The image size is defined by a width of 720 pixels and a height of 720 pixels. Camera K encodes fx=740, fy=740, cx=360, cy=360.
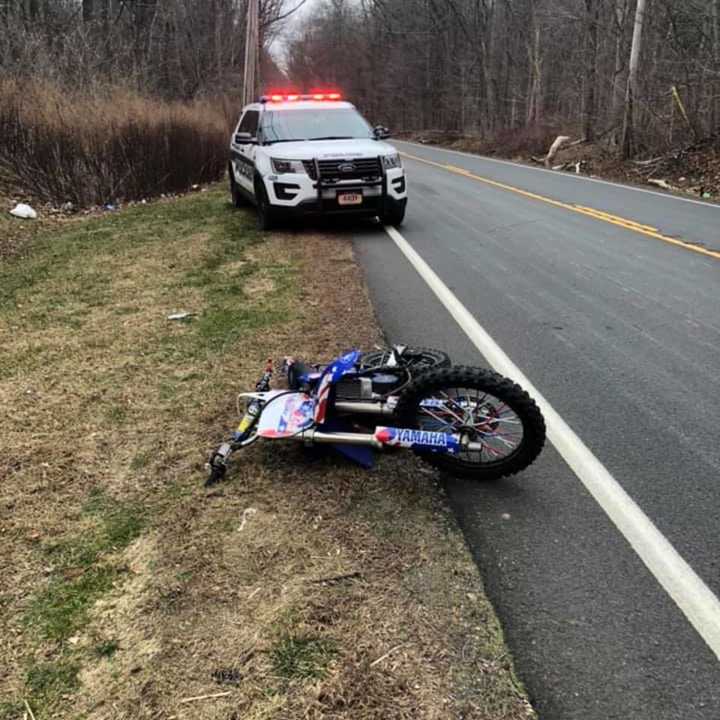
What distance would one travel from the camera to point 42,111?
42.4ft

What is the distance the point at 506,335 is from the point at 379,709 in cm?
407

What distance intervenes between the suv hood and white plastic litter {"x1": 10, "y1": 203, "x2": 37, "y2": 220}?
14.7 feet

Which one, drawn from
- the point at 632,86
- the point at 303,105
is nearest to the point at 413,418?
the point at 303,105

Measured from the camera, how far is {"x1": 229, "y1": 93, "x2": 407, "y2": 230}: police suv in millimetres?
10227

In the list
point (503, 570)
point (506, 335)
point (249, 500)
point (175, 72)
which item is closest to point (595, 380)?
point (506, 335)

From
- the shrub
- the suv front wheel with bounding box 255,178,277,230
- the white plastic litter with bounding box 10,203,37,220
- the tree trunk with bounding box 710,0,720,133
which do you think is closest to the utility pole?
the shrub

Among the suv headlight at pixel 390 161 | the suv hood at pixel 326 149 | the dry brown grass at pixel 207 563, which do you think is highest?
the suv hood at pixel 326 149

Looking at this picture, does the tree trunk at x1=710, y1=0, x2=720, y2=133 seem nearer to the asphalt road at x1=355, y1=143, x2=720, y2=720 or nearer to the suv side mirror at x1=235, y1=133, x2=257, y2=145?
the asphalt road at x1=355, y1=143, x2=720, y2=720

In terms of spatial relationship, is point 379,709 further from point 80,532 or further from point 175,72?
point 175,72

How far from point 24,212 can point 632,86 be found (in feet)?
54.6

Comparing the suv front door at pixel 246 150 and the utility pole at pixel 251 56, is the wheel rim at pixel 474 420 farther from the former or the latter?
the utility pole at pixel 251 56

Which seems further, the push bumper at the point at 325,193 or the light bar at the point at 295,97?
the light bar at the point at 295,97

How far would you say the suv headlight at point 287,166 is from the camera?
10.2 m

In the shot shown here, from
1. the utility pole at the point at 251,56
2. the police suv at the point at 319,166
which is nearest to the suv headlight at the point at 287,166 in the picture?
the police suv at the point at 319,166
